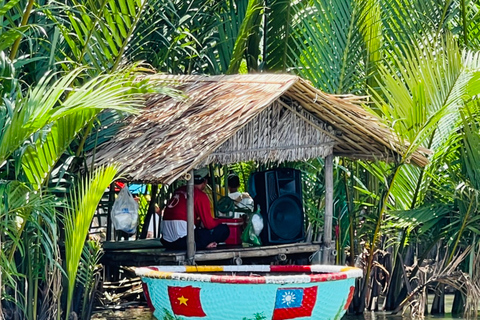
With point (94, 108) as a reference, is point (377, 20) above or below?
above

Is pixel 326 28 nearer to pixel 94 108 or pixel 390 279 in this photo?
pixel 390 279

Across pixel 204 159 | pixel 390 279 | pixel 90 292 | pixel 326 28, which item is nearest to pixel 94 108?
pixel 204 159

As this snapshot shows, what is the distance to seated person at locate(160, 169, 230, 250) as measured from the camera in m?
10.2

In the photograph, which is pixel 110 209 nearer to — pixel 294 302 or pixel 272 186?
pixel 272 186

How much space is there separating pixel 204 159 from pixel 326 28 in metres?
3.13

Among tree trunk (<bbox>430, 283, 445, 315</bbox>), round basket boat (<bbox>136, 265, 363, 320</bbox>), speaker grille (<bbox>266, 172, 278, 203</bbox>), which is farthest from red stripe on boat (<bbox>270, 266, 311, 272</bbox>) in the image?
tree trunk (<bbox>430, 283, 445, 315</bbox>)

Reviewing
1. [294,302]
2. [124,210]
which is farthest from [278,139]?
[294,302]

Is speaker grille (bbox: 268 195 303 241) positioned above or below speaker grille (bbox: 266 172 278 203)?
below

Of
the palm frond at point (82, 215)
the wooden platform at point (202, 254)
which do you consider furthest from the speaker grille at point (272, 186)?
the palm frond at point (82, 215)

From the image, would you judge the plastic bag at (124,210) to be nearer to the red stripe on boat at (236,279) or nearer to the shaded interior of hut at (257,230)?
the shaded interior of hut at (257,230)

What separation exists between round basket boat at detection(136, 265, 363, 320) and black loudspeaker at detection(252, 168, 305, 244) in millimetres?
1584

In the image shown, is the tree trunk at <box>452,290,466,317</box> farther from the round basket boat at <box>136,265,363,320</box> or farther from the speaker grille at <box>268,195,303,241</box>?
the round basket boat at <box>136,265,363,320</box>

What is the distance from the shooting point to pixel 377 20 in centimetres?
1171

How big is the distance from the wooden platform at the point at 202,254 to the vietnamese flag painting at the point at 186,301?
2.75 ft
